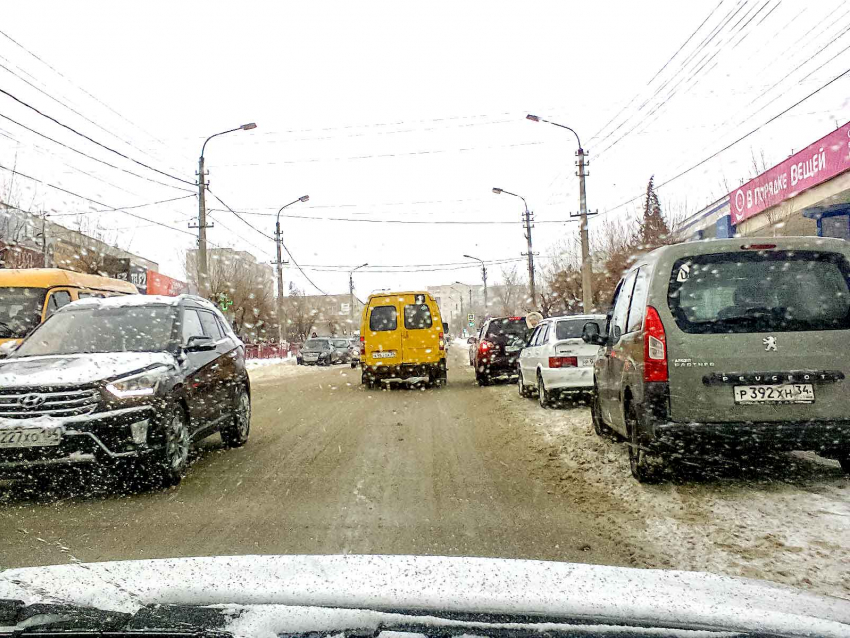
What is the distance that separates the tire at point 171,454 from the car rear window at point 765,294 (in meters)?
4.20

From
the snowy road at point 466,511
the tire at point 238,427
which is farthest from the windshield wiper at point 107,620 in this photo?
the tire at point 238,427

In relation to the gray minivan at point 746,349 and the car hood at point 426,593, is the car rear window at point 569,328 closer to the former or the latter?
the gray minivan at point 746,349

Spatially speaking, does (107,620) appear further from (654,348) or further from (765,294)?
(765,294)

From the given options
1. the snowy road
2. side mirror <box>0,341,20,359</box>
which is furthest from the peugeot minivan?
side mirror <box>0,341,20,359</box>

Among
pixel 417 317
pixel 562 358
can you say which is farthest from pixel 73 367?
pixel 417 317

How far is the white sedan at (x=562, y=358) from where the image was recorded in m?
10.3

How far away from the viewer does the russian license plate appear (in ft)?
16.4

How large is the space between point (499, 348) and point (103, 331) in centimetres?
1129

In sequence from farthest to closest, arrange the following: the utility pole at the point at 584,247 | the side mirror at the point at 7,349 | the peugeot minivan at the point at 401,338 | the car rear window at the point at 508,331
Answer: the utility pole at the point at 584,247
the peugeot minivan at the point at 401,338
the car rear window at the point at 508,331
the side mirror at the point at 7,349

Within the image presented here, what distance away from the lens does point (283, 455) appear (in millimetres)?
7480

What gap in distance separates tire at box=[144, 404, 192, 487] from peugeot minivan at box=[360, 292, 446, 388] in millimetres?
11147

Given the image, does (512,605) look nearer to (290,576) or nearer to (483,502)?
(290,576)

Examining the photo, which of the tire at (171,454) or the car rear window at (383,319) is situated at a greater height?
the car rear window at (383,319)

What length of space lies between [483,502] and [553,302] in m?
36.7
